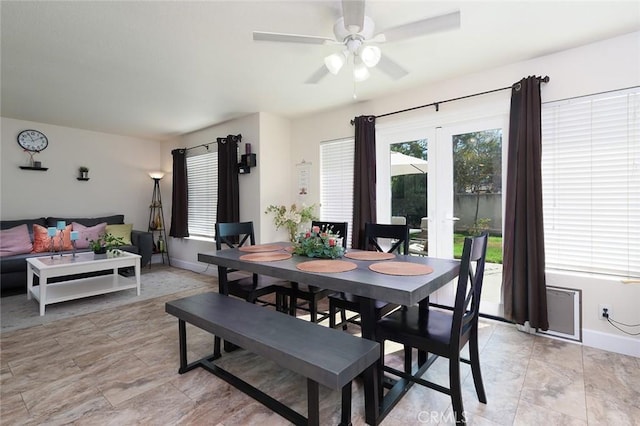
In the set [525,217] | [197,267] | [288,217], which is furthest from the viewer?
[197,267]

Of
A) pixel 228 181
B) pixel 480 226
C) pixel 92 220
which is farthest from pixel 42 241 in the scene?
pixel 480 226

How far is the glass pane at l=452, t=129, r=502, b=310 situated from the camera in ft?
9.93

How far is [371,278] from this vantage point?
1.66 meters

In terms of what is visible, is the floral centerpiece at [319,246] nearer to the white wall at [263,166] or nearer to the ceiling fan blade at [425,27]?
the ceiling fan blade at [425,27]

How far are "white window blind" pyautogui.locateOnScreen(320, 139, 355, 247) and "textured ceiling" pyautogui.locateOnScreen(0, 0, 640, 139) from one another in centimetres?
63

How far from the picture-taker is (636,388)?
1.93m

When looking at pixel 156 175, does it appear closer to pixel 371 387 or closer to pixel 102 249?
pixel 102 249

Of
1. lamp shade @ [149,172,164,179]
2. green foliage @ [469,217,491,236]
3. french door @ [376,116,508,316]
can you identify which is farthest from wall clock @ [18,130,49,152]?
green foliage @ [469,217,491,236]

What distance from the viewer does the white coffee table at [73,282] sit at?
331 centimetres

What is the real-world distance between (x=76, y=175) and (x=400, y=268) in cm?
587

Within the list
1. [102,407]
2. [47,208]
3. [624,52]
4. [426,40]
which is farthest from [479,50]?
[47,208]

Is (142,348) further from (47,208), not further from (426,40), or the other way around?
(47,208)

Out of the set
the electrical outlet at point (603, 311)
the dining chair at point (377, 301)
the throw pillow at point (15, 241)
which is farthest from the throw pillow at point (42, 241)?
the electrical outlet at point (603, 311)

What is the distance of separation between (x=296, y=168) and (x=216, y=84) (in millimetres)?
1682
